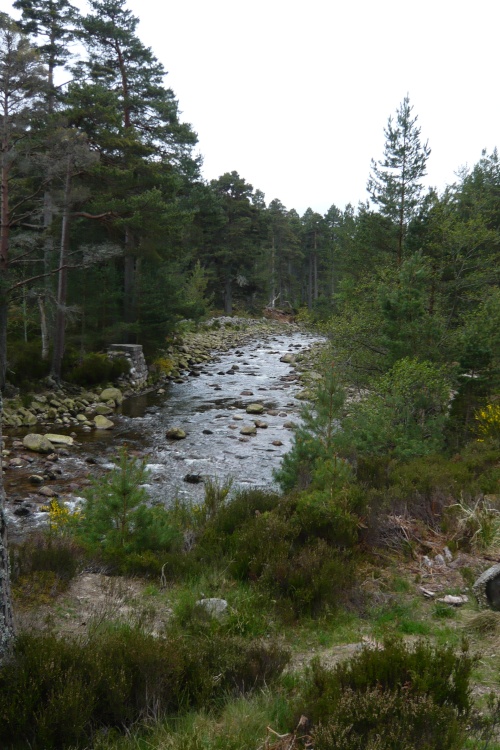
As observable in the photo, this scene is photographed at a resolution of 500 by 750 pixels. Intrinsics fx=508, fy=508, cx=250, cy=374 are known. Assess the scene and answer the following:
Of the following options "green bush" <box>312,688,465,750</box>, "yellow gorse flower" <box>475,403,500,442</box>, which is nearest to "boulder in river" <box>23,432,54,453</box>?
"yellow gorse flower" <box>475,403,500,442</box>

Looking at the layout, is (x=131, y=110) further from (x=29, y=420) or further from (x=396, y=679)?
(x=396, y=679)

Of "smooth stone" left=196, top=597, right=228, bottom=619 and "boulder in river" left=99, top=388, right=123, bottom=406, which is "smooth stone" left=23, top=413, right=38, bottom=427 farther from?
"smooth stone" left=196, top=597, right=228, bottom=619

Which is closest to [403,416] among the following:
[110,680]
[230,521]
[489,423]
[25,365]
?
[489,423]

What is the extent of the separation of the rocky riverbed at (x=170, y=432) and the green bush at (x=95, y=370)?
1018 millimetres

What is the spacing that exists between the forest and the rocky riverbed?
7.03 feet

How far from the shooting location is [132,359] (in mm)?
22891

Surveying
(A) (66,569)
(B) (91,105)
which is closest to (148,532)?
(A) (66,569)

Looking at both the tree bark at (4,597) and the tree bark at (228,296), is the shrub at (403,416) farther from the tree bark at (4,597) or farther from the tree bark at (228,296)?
the tree bark at (228,296)

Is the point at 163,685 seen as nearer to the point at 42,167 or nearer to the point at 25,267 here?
the point at 42,167

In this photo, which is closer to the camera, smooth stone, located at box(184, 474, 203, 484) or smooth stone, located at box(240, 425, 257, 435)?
smooth stone, located at box(184, 474, 203, 484)

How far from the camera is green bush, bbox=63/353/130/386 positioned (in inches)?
807

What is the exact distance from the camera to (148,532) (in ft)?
21.5

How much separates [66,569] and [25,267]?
18.4 m

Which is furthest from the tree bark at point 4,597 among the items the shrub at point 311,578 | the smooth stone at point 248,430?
the smooth stone at point 248,430
